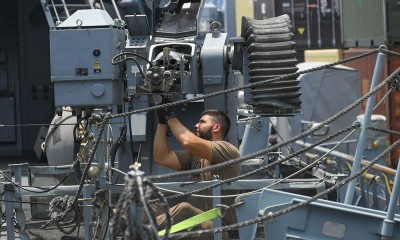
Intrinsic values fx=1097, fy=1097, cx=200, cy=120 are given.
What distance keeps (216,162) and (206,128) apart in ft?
1.22

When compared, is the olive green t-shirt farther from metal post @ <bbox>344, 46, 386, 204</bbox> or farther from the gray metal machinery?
metal post @ <bbox>344, 46, 386, 204</bbox>

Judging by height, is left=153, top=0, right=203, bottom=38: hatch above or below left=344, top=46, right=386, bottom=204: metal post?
above

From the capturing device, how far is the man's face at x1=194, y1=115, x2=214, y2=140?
8578 mm

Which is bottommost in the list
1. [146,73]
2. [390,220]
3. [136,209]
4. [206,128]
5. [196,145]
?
[390,220]

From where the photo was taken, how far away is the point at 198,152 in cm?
827

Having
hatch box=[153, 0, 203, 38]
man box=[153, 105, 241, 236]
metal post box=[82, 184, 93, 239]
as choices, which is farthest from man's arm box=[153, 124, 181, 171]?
hatch box=[153, 0, 203, 38]

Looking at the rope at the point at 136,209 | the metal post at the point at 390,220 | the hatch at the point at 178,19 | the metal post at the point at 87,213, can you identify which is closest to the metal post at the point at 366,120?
the metal post at the point at 390,220

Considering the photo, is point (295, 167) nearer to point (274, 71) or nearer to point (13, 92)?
point (274, 71)

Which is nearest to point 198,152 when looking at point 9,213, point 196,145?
point 196,145

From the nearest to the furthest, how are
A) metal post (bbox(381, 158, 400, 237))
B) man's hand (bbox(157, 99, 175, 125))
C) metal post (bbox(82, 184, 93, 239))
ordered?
metal post (bbox(381, 158, 400, 237)) → metal post (bbox(82, 184, 93, 239)) → man's hand (bbox(157, 99, 175, 125))

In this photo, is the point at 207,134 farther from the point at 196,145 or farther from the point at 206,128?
the point at 196,145

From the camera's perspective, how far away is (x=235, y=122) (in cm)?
1006

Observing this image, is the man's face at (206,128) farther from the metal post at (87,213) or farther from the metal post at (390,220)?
the metal post at (390,220)

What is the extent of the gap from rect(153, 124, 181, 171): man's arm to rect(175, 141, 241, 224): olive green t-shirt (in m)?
0.06
